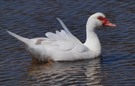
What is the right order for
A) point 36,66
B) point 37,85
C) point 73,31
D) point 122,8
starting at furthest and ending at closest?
point 122,8
point 73,31
point 36,66
point 37,85

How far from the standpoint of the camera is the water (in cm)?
1261

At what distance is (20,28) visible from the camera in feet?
51.9

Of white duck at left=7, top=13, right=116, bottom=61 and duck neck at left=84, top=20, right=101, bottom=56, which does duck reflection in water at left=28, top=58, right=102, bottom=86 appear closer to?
white duck at left=7, top=13, right=116, bottom=61

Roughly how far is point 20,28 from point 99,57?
250cm

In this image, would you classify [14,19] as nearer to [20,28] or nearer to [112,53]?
[20,28]

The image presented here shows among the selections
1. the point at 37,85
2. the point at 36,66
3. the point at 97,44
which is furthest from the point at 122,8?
the point at 37,85

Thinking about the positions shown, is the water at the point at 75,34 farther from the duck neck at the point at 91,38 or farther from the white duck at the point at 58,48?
the duck neck at the point at 91,38

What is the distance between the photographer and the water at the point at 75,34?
1261cm

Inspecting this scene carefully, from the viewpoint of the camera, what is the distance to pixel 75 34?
1547 cm

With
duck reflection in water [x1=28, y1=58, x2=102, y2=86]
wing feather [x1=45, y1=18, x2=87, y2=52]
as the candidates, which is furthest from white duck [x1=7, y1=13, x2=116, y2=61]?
duck reflection in water [x1=28, y1=58, x2=102, y2=86]

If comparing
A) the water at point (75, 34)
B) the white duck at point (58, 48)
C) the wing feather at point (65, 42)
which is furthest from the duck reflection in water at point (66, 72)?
the wing feather at point (65, 42)

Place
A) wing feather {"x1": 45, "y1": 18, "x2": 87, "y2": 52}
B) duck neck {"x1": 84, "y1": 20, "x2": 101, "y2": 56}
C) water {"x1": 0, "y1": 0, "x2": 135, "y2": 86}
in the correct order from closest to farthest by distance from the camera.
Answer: water {"x1": 0, "y1": 0, "x2": 135, "y2": 86}, wing feather {"x1": 45, "y1": 18, "x2": 87, "y2": 52}, duck neck {"x1": 84, "y1": 20, "x2": 101, "y2": 56}

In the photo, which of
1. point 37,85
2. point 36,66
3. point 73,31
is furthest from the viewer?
point 73,31

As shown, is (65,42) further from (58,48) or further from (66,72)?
(66,72)
